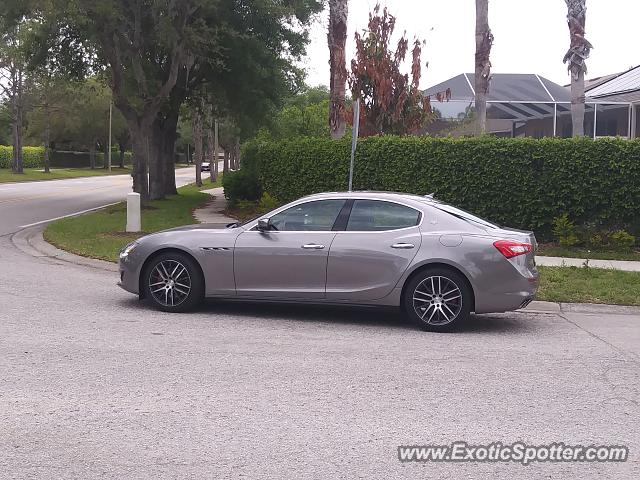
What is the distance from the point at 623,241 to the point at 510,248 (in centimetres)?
736

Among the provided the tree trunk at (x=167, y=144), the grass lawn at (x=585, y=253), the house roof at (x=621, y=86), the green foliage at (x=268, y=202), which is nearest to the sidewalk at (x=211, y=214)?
the green foliage at (x=268, y=202)

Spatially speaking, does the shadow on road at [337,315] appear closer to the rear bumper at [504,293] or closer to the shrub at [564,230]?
the rear bumper at [504,293]

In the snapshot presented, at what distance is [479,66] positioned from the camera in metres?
18.5

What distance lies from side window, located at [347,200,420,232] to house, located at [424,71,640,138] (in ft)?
65.3

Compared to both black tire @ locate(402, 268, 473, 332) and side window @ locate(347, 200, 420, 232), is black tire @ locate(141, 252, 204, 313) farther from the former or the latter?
black tire @ locate(402, 268, 473, 332)

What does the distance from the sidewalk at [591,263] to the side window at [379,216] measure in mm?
4943

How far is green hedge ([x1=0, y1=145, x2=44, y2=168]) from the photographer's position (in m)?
73.2

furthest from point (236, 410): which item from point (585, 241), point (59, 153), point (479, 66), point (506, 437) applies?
point (59, 153)

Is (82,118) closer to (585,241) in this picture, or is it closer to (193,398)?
(585,241)

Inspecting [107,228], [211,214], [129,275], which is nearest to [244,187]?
[211,214]

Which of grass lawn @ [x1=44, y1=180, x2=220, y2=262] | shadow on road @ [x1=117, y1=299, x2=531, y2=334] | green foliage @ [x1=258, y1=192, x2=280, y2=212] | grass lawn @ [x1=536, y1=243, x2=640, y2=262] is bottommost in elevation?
shadow on road @ [x1=117, y1=299, x2=531, y2=334]

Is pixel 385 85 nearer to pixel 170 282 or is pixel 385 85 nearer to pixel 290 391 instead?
pixel 170 282

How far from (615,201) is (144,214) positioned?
1260 centimetres

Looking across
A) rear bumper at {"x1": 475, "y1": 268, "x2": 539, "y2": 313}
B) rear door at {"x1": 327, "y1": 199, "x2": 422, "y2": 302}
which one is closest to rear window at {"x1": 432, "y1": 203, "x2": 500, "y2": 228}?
rear door at {"x1": 327, "y1": 199, "x2": 422, "y2": 302}
